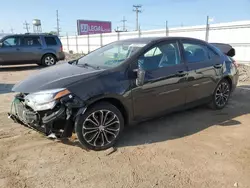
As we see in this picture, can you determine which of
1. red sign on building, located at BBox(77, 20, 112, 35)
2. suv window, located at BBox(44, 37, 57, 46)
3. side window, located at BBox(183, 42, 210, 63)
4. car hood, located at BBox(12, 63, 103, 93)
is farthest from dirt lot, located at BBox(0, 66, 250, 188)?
red sign on building, located at BBox(77, 20, 112, 35)

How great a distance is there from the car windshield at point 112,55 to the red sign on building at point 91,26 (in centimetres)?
4637

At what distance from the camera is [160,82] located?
4.05 m

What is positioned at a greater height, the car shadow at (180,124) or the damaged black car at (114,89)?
the damaged black car at (114,89)

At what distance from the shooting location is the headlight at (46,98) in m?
3.23

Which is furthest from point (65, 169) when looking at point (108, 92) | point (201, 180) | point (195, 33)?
point (195, 33)

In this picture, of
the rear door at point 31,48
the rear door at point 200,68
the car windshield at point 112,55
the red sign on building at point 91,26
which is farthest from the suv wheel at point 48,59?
the red sign on building at point 91,26

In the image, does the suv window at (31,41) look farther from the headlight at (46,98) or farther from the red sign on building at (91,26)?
the red sign on building at (91,26)

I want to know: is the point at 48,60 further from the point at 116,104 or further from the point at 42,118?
the point at 42,118

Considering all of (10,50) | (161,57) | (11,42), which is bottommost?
(161,57)

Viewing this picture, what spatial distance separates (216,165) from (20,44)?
1193 cm

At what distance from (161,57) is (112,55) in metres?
0.84

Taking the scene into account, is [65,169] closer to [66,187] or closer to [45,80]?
[66,187]

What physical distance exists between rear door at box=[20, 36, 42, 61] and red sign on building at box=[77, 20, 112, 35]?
3730 centimetres

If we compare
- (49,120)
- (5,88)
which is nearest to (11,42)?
(5,88)
